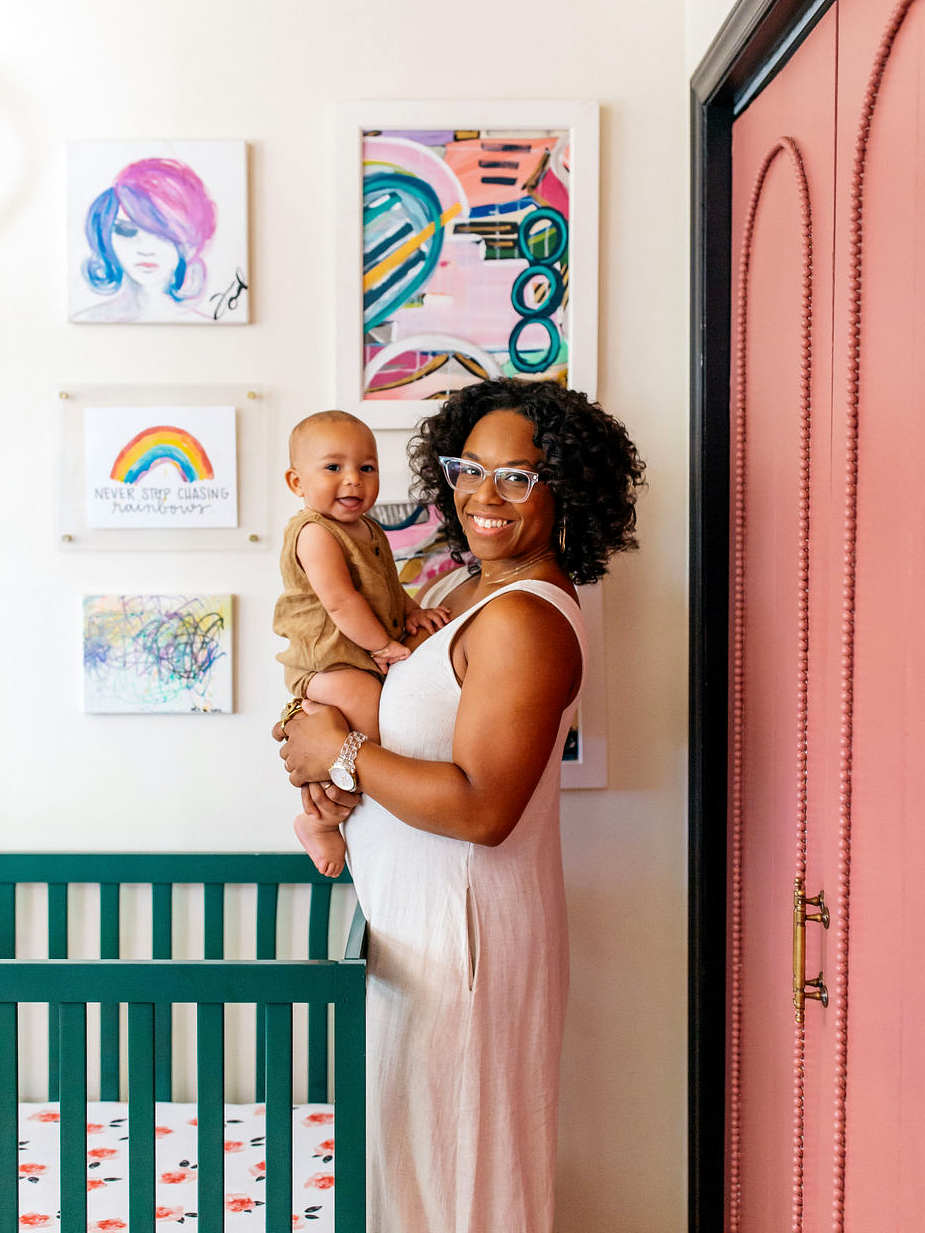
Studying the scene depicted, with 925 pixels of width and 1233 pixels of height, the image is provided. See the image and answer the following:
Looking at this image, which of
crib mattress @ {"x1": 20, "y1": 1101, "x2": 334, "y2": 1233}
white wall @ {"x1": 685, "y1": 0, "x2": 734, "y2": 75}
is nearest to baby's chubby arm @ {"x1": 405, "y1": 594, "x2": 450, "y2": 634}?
crib mattress @ {"x1": 20, "y1": 1101, "x2": 334, "y2": 1233}

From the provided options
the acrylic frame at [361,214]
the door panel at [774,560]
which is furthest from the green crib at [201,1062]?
the acrylic frame at [361,214]

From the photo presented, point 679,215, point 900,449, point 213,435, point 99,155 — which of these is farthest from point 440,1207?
point 99,155

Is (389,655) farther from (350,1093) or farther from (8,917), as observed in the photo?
(8,917)

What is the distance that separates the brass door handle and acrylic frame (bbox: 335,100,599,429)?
0.98 m

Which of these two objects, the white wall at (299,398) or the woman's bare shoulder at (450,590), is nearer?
the woman's bare shoulder at (450,590)

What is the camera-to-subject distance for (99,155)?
1.83 metres

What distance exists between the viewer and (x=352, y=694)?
149 cm

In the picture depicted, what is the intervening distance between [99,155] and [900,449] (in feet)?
4.95

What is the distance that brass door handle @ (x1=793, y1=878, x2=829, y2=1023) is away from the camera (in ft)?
4.17

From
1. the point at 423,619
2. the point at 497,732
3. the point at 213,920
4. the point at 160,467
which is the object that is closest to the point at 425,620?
the point at 423,619

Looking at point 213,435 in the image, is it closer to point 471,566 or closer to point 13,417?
point 13,417

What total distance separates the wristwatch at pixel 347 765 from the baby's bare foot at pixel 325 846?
164 millimetres

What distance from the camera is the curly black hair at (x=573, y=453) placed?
1.42 meters
